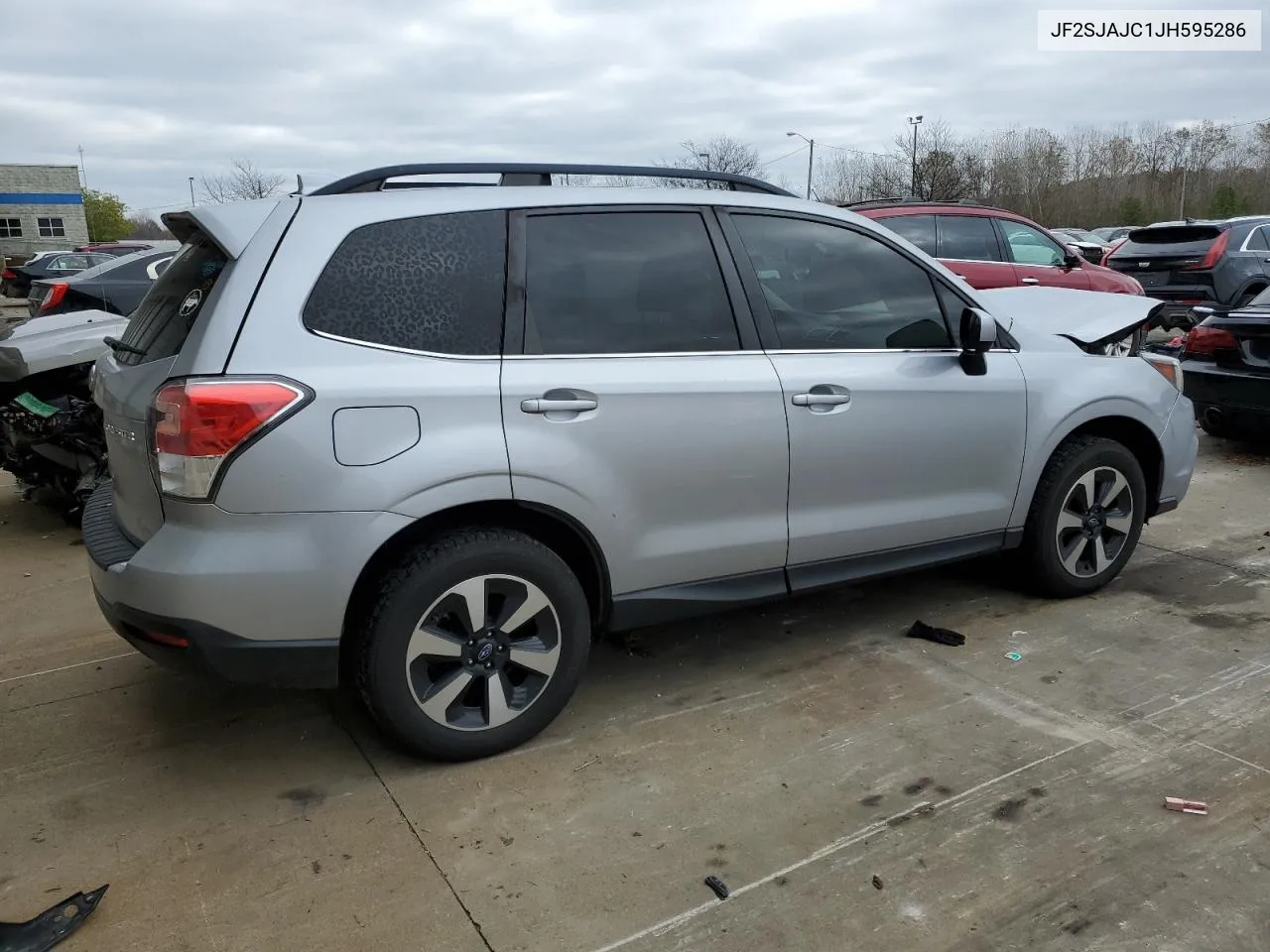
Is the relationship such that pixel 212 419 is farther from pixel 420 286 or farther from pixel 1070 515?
pixel 1070 515

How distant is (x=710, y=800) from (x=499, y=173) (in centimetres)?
213

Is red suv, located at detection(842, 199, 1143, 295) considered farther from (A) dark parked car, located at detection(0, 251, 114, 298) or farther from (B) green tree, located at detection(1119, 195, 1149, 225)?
(B) green tree, located at detection(1119, 195, 1149, 225)

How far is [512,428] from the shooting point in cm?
301

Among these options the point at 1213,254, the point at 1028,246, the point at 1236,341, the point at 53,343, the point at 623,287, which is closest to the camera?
the point at 623,287

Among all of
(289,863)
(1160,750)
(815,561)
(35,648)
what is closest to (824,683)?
(815,561)

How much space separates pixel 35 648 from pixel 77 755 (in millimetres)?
1149

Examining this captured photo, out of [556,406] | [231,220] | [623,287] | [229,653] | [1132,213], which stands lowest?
[229,653]

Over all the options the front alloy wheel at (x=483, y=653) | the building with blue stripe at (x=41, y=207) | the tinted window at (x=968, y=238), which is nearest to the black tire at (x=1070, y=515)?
the front alloy wheel at (x=483, y=653)

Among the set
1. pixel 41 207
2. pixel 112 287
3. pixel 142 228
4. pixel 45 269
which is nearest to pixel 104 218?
pixel 142 228

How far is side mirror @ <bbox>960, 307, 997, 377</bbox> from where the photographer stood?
382 cm

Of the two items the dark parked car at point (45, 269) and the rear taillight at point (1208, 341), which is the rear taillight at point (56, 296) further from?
the dark parked car at point (45, 269)

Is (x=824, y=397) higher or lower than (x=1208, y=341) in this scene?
higher

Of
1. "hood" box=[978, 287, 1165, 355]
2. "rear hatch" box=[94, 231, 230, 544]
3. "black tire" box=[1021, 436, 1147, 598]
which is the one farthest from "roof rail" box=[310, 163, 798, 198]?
"black tire" box=[1021, 436, 1147, 598]

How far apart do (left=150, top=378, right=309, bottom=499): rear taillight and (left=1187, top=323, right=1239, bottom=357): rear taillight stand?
272 inches
